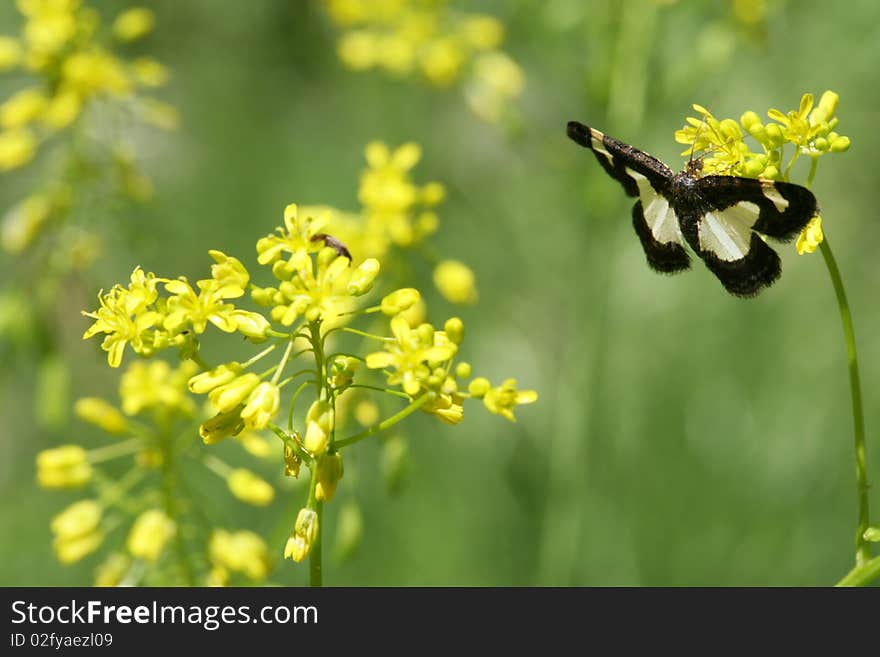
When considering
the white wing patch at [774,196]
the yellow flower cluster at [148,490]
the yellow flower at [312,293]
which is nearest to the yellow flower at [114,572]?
the yellow flower cluster at [148,490]

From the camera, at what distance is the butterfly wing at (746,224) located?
2031 millimetres

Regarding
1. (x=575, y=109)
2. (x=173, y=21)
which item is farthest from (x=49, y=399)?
(x=173, y=21)

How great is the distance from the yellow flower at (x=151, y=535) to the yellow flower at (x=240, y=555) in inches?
4.7

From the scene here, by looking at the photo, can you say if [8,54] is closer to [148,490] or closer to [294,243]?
[148,490]

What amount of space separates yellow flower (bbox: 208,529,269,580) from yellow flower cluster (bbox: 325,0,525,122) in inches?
86.0

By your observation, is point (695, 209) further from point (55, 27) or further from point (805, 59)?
Result: point (805, 59)

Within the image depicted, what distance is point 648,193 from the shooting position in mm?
2393

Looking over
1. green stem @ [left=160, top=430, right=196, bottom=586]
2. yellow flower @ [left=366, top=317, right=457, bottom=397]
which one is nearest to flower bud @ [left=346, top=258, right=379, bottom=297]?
yellow flower @ [left=366, top=317, right=457, bottom=397]

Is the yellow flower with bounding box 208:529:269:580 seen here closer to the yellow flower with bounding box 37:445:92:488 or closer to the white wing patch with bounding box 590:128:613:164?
the yellow flower with bounding box 37:445:92:488

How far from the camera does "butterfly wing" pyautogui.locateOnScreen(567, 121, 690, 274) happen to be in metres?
2.26

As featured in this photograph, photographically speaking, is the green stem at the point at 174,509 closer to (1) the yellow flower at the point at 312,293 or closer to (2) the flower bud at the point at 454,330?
(1) the yellow flower at the point at 312,293

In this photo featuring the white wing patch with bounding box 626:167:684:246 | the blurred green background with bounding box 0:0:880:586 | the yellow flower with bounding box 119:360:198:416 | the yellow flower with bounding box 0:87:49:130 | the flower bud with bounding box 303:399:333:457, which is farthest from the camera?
the blurred green background with bounding box 0:0:880:586

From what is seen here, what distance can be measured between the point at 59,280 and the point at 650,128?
2.50 metres

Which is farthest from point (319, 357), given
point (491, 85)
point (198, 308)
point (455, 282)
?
point (491, 85)
